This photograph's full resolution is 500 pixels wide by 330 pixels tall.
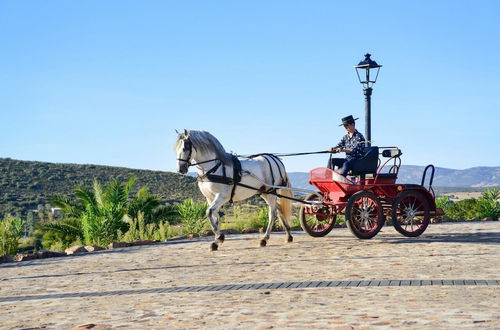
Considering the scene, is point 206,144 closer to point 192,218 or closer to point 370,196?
point 370,196

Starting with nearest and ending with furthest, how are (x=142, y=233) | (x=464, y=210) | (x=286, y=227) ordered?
(x=286, y=227) → (x=142, y=233) → (x=464, y=210)

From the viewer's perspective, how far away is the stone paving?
720 cm

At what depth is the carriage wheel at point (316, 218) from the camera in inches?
600

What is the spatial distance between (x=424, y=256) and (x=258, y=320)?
5655mm

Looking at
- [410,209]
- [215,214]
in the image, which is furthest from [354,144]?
[215,214]

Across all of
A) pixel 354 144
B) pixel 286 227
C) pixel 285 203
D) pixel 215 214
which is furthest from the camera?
pixel 285 203

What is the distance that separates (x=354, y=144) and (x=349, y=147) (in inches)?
5.3

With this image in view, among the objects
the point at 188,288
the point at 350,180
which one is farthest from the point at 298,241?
the point at 188,288

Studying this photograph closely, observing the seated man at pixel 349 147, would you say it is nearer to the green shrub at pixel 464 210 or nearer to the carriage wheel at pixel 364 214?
the carriage wheel at pixel 364 214

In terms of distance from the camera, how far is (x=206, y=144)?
13852 millimetres

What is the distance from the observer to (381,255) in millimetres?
12250

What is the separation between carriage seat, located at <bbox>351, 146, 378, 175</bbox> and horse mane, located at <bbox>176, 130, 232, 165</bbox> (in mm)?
2637

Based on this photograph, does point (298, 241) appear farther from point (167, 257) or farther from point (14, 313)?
point (14, 313)

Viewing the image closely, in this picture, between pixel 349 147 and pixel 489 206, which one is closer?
pixel 349 147
